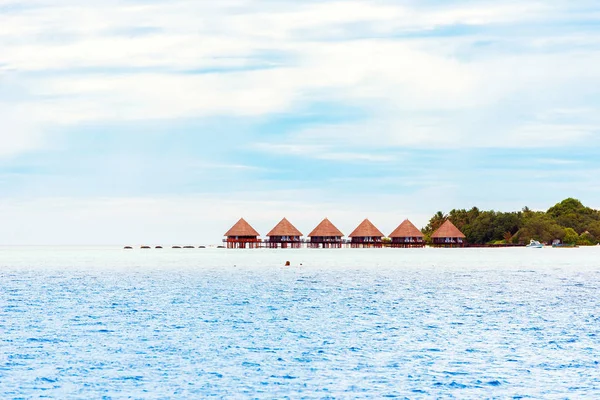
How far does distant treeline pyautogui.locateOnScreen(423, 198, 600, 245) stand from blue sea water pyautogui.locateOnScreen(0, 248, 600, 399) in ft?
288

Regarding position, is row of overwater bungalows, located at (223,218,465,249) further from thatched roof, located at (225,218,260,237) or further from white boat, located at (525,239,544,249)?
white boat, located at (525,239,544,249)

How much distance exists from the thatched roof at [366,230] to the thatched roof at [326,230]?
3536 mm

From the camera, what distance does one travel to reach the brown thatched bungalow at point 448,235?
129 m

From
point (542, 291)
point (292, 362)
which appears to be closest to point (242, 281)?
point (542, 291)

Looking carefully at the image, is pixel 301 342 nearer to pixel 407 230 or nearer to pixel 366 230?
pixel 366 230

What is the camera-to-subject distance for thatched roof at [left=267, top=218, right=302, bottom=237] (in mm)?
120938

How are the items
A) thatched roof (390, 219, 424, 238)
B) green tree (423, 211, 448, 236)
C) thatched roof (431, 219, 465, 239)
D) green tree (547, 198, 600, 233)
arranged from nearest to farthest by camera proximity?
thatched roof (390, 219, 424, 238) < thatched roof (431, 219, 465, 239) < green tree (547, 198, 600, 233) < green tree (423, 211, 448, 236)

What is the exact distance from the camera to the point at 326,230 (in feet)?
398

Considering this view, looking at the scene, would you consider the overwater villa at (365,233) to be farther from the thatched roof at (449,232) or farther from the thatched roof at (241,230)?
the thatched roof at (241,230)

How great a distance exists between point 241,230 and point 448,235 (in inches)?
1409

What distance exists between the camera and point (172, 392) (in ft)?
64.1

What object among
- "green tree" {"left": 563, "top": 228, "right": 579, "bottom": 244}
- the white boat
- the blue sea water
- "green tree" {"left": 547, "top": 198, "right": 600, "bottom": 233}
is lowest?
the blue sea water

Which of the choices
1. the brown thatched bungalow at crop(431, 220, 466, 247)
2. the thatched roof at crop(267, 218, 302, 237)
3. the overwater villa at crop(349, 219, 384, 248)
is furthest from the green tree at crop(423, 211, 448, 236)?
the thatched roof at crop(267, 218, 302, 237)

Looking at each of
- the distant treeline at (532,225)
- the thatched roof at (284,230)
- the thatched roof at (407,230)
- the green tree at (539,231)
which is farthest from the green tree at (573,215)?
the thatched roof at (284,230)
